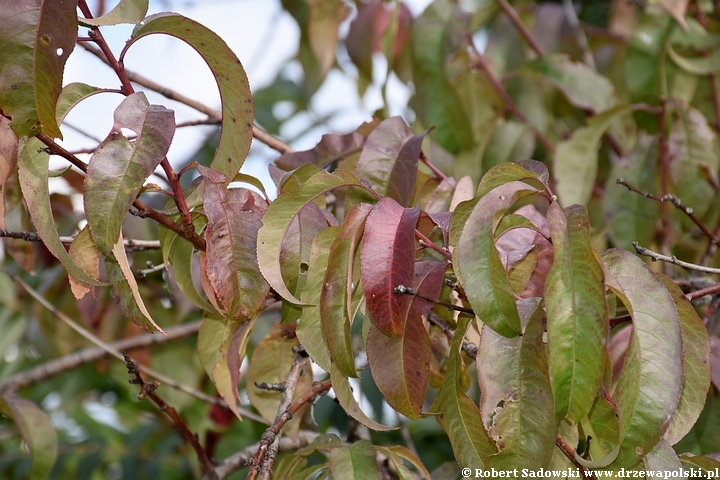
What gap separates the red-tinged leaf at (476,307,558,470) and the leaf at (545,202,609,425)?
0.06 meters

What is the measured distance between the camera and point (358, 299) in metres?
0.84

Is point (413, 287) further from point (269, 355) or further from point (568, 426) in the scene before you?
point (269, 355)

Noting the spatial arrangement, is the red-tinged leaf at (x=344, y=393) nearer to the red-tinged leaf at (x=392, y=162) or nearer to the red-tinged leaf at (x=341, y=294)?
the red-tinged leaf at (x=341, y=294)

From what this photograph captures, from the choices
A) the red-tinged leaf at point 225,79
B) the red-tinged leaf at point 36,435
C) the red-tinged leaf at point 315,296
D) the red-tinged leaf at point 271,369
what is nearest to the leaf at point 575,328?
the red-tinged leaf at point 315,296

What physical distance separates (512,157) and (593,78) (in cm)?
24

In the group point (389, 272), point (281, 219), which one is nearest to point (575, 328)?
point (389, 272)

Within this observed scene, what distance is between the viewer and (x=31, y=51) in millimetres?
699

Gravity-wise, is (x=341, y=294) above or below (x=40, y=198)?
below

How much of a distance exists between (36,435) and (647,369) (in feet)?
3.49

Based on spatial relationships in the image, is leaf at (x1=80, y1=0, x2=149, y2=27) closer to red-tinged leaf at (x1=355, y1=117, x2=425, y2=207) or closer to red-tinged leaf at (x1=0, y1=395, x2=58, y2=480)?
red-tinged leaf at (x1=355, y1=117, x2=425, y2=207)

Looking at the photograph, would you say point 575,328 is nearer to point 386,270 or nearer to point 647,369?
point 647,369

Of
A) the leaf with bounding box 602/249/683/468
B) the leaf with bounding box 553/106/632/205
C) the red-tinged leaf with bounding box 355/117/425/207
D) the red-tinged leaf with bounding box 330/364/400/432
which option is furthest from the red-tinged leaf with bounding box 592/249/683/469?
the leaf with bounding box 553/106/632/205

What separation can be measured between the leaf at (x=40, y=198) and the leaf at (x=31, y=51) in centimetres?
5

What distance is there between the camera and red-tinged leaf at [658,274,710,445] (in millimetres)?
762
